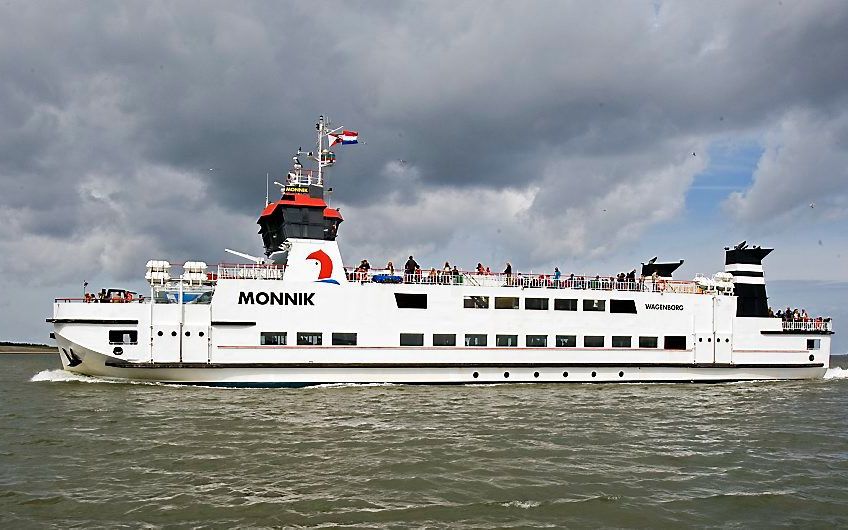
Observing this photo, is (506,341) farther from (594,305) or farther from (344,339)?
(344,339)

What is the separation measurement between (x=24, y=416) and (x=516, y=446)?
13.1 metres

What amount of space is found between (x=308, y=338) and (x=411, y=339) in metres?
3.93

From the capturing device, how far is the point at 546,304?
83.8 feet

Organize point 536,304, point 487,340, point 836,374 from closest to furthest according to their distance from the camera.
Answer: point 487,340 → point 536,304 → point 836,374

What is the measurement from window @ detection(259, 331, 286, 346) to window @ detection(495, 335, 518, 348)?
8.37 m

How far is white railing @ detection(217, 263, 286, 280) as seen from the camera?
22484 millimetres

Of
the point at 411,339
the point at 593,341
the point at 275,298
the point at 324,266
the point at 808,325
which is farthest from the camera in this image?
the point at 808,325

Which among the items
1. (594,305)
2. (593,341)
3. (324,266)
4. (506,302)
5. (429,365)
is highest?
(324,266)

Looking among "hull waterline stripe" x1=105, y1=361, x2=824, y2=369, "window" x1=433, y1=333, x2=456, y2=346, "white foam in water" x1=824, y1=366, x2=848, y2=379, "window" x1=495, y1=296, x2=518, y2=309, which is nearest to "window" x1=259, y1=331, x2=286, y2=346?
"hull waterline stripe" x1=105, y1=361, x2=824, y2=369

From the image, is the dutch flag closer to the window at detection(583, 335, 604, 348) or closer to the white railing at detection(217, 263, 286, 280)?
the white railing at detection(217, 263, 286, 280)

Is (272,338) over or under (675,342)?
over

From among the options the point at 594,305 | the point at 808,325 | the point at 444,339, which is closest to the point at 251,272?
the point at 444,339

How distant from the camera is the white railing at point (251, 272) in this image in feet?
73.8

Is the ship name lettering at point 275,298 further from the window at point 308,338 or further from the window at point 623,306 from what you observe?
the window at point 623,306
